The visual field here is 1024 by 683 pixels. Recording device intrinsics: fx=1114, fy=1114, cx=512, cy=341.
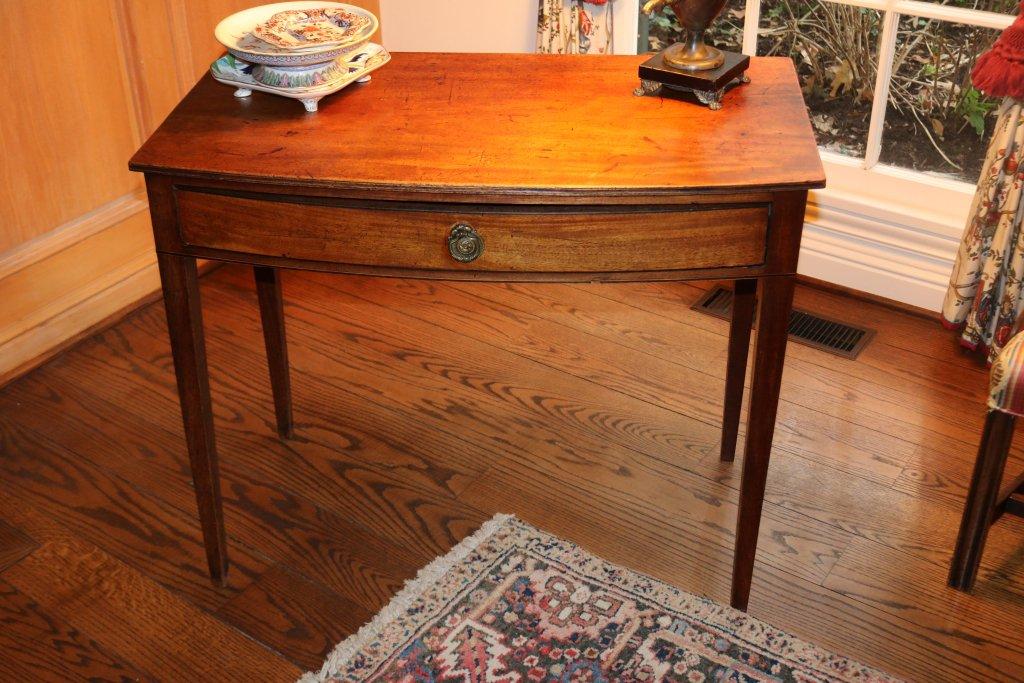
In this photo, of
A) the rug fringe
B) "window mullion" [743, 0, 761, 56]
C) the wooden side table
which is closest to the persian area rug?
the rug fringe

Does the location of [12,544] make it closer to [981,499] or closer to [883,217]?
[981,499]

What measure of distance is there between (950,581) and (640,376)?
32.0 inches

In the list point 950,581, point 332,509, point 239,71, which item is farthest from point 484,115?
point 950,581

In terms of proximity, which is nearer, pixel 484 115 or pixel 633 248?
pixel 633 248

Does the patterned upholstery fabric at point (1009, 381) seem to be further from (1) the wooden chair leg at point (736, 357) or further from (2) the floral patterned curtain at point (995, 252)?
(2) the floral patterned curtain at point (995, 252)

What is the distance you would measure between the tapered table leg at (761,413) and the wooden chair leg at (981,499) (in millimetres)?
373

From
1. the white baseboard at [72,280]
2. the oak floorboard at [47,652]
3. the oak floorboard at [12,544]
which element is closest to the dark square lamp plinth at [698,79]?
the oak floorboard at [47,652]

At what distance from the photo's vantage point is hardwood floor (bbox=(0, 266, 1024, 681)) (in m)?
1.90

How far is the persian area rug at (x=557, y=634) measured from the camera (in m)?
1.80

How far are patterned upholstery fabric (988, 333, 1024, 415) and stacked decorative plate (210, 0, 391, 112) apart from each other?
43.4 inches

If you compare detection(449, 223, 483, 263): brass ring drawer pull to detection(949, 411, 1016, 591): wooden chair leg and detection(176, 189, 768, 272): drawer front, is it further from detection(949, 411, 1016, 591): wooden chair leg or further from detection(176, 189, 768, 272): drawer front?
detection(949, 411, 1016, 591): wooden chair leg

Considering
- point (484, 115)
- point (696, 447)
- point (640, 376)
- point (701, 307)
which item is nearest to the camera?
point (484, 115)

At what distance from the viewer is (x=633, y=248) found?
1.55m

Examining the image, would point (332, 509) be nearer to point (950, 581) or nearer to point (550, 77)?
point (550, 77)
